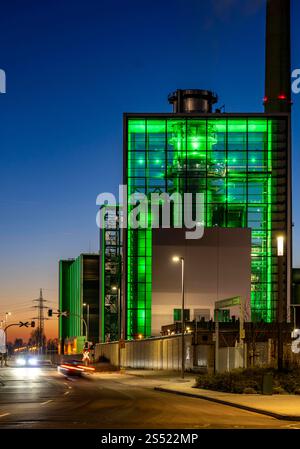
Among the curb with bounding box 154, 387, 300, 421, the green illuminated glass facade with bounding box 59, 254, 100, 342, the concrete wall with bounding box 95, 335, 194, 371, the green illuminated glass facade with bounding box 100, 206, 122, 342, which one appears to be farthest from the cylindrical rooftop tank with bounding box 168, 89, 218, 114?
the curb with bounding box 154, 387, 300, 421

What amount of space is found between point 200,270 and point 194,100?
22745mm

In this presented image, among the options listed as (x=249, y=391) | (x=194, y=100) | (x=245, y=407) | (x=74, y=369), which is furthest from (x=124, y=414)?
(x=194, y=100)

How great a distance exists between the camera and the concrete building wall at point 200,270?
92812 millimetres

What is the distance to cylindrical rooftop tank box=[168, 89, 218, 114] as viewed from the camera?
104938mm

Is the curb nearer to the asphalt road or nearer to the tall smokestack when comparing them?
the asphalt road

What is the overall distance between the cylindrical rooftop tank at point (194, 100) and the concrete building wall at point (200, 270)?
59.7 feet

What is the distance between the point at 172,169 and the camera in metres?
95.2

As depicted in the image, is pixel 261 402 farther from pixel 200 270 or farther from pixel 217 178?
pixel 217 178

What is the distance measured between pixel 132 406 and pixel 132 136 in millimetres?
69562

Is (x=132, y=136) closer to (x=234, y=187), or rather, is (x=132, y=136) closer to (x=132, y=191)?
(x=132, y=191)

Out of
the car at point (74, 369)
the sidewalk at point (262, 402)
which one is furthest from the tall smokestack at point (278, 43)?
the sidewalk at point (262, 402)

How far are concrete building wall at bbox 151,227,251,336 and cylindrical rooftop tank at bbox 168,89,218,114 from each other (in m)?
18.2

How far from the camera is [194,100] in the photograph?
105625mm
